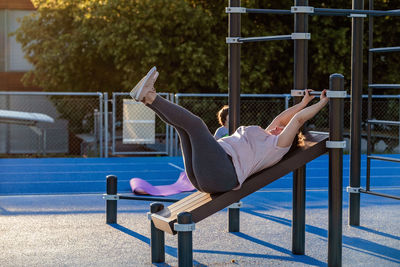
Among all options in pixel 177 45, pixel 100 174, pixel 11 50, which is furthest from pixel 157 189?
pixel 11 50

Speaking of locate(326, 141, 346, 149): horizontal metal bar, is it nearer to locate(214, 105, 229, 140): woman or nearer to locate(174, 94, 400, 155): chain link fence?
locate(214, 105, 229, 140): woman

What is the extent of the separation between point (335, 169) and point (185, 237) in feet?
4.23

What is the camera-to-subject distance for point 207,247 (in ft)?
18.6

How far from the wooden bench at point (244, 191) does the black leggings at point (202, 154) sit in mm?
87

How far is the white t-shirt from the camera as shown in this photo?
16.0 feet

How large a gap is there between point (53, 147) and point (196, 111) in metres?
7.64

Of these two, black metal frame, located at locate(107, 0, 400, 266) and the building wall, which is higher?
the building wall

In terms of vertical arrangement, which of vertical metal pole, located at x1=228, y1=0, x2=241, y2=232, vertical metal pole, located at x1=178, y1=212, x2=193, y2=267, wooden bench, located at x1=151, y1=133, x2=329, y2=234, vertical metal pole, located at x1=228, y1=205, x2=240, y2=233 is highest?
vertical metal pole, located at x1=228, y1=0, x2=241, y2=232

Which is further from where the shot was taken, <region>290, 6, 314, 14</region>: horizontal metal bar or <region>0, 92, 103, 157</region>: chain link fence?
<region>0, 92, 103, 157</region>: chain link fence

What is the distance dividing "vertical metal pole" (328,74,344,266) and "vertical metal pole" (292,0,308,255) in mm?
520

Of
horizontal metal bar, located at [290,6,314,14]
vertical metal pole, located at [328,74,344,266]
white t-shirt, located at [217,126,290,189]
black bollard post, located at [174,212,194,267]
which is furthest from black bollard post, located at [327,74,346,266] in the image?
black bollard post, located at [174,212,194,267]

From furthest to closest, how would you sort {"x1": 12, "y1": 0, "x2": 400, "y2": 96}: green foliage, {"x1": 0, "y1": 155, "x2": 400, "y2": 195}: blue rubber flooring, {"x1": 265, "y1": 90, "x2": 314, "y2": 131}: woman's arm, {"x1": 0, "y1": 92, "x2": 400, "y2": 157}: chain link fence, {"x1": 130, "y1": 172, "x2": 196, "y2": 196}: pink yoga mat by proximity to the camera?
{"x1": 12, "y1": 0, "x2": 400, "y2": 96}: green foliage < {"x1": 0, "y1": 92, "x2": 400, "y2": 157}: chain link fence < {"x1": 0, "y1": 155, "x2": 400, "y2": 195}: blue rubber flooring < {"x1": 130, "y1": 172, "x2": 196, "y2": 196}: pink yoga mat < {"x1": 265, "y1": 90, "x2": 314, "y2": 131}: woman's arm

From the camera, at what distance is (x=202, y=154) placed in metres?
4.69

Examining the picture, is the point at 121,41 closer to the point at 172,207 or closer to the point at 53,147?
the point at 53,147
